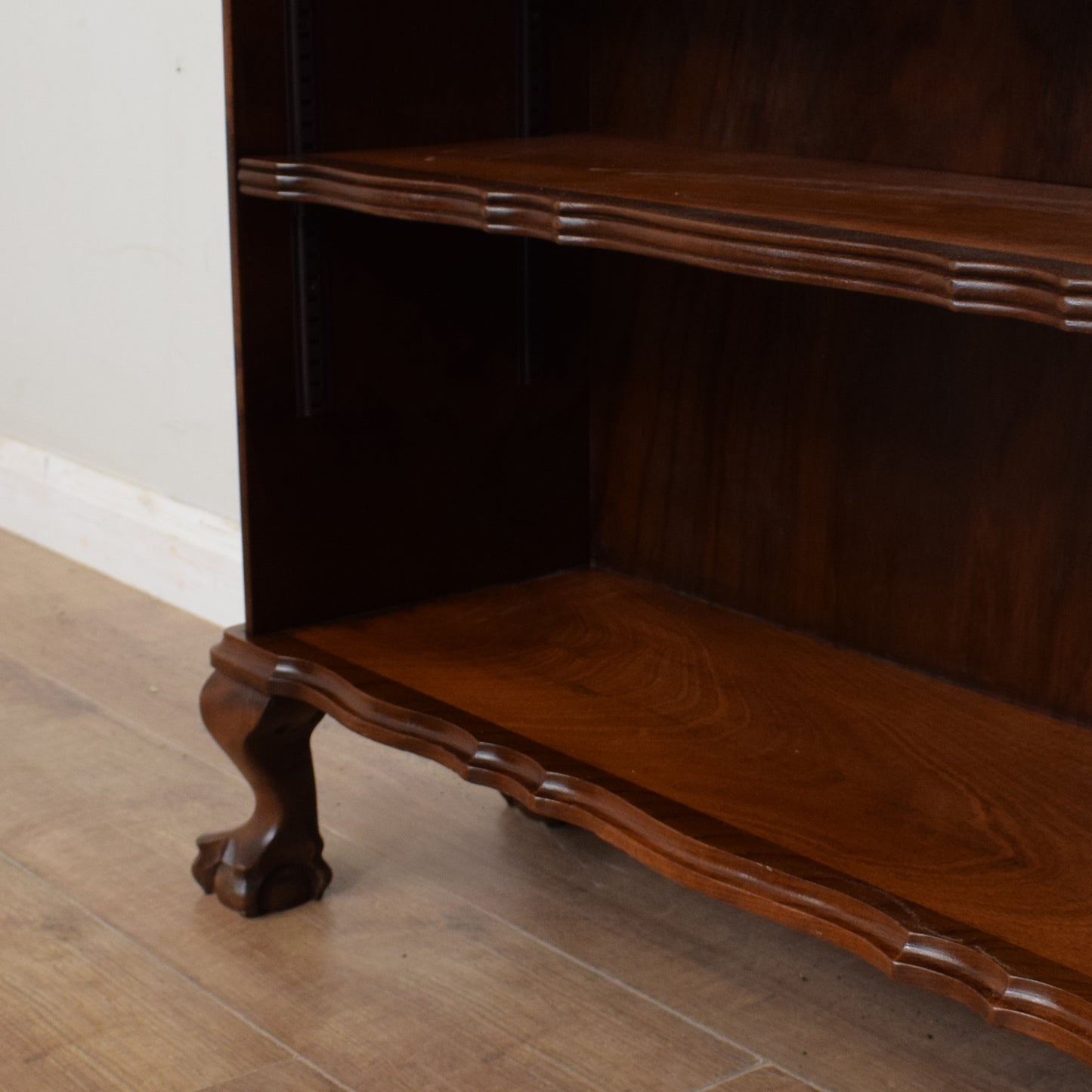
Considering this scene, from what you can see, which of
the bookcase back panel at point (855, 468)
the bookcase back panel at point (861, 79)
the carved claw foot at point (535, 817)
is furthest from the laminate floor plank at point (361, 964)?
the bookcase back panel at point (861, 79)

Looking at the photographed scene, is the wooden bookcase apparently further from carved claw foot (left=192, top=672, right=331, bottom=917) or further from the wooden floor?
the wooden floor

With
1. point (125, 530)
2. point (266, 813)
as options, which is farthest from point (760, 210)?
point (125, 530)

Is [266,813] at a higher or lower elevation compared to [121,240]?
lower

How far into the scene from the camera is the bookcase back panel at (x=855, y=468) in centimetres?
144

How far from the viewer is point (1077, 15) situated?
1326 millimetres

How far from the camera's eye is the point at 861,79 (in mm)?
1487

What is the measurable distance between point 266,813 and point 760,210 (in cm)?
81

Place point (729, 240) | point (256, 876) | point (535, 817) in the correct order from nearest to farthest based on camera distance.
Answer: point (729, 240), point (256, 876), point (535, 817)

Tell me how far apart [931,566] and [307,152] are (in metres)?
0.68

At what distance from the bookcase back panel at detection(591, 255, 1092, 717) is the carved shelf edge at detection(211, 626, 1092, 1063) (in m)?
0.38

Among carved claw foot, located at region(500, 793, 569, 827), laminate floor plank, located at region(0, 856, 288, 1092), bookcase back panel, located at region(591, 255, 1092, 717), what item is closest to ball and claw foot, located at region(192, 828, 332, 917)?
laminate floor plank, located at region(0, 856, 288, 1092)

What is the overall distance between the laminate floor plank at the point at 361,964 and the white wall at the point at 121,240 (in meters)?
0.67

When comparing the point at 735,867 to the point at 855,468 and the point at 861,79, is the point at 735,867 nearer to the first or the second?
the point at 855,468

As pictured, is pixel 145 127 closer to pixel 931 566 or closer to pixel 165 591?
pixel 165 591
